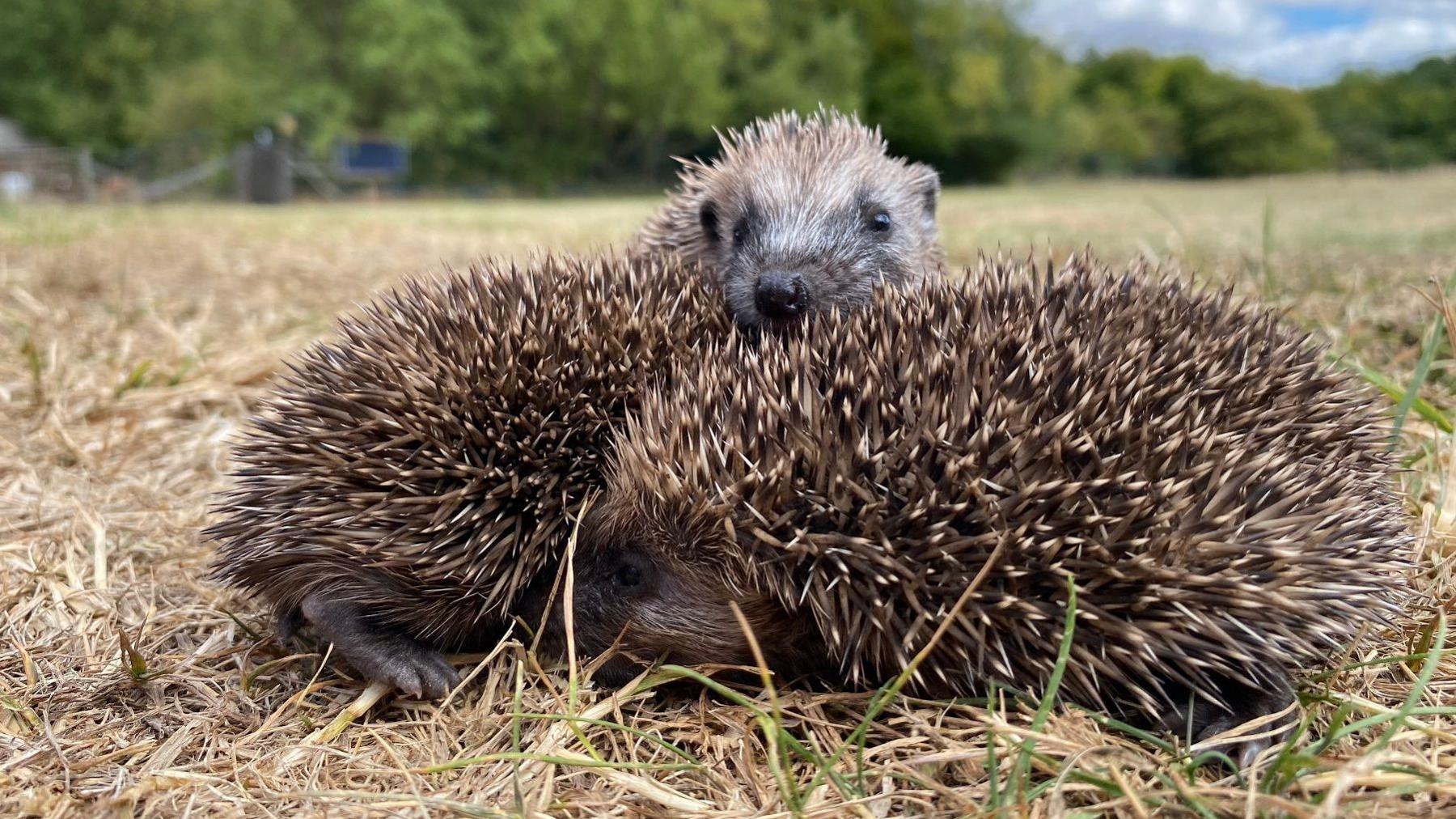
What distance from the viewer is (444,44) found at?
144 feet

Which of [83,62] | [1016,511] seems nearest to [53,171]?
[83,62]

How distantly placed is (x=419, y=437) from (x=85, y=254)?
7362mm

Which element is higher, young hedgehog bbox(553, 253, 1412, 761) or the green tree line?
the green tree line

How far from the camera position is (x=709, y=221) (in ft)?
15.1

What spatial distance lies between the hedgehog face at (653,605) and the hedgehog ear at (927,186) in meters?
2.59

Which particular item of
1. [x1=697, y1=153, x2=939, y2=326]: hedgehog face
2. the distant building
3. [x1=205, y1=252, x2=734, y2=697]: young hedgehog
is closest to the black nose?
[x1=697, y1=153, x2=939, y2=326]: hedgehog face

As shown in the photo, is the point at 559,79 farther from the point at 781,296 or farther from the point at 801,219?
the point at 781,296

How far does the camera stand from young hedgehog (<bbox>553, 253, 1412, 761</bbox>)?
249 centimetres

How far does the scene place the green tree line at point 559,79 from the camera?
41.1 metres

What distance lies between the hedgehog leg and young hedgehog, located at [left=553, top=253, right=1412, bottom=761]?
38 cm

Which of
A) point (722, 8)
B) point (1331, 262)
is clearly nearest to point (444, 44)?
point (722, 8)

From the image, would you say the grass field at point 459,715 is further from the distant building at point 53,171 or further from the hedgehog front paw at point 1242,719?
the distant building at point 53,171

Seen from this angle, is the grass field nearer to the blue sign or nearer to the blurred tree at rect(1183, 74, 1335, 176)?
the blurred tree at rect(1183, 74, 1335, 176)

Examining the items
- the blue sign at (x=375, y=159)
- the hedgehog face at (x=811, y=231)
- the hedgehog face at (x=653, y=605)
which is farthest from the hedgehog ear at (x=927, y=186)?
the blue sign at (x=375, y=159)
